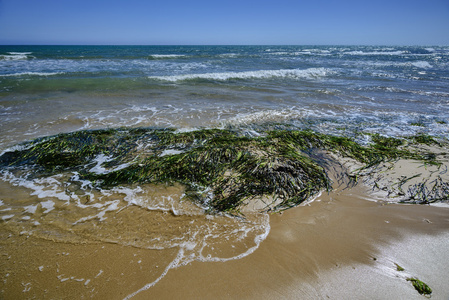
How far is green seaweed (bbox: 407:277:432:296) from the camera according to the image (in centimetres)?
196

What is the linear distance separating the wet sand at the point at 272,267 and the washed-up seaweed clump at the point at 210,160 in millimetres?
737

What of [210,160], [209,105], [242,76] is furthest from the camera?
[242,76]

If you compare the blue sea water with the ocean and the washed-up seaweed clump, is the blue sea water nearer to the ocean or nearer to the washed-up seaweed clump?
the ocean

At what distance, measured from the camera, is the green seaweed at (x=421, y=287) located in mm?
1957

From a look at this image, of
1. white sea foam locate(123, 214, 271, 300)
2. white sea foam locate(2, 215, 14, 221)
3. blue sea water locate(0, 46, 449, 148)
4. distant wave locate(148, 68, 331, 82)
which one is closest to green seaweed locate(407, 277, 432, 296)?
white sea foam locate(123, 214, 271, 300)

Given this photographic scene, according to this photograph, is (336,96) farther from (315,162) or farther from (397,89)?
(315,162)

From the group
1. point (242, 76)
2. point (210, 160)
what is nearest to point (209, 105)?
point (210, 160)

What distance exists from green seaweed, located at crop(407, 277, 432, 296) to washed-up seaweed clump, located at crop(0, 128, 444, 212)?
140 cm

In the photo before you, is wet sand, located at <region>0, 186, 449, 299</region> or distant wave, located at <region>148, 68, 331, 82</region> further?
distant wave, located at <region>148, 68, 331, 82</region>

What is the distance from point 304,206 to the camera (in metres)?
3.07

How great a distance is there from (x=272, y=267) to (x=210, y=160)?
7.06 ft

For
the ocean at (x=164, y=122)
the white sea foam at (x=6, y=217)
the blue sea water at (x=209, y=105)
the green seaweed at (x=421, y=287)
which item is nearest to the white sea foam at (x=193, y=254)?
the ocean at (x=164, y=122)

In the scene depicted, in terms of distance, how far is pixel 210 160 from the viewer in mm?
3994

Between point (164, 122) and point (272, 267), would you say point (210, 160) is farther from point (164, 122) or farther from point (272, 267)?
point (164, 122)
